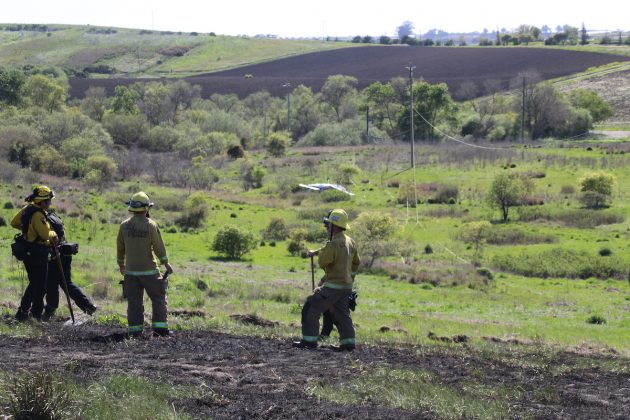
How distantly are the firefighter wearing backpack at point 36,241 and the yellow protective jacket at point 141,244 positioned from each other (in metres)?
1.56

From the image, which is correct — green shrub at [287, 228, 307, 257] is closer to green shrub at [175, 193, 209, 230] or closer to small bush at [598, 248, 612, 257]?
green shrub at [175, 193, 209, 230]

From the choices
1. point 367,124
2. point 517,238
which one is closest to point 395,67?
point 367,124

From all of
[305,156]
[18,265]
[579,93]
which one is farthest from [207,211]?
[579,93]

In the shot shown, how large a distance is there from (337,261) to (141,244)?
8.99ft

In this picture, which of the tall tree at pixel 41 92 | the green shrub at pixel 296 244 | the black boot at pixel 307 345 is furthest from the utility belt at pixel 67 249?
the tall tree at pixel 41 92

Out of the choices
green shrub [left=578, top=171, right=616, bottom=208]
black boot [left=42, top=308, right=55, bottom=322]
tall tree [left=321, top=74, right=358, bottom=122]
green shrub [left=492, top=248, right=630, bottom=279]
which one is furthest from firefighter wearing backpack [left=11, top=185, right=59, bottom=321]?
tall tree [left=321, top=74, right=358, bottom=122]

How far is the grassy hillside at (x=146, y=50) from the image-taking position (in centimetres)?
16862

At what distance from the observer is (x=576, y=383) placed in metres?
10.8


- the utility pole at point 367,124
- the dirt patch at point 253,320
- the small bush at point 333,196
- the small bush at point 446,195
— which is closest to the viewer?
the dirt patch at point 253,320

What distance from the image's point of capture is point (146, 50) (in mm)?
181250

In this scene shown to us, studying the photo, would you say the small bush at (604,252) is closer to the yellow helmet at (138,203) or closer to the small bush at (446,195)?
the small bush at (446,195)

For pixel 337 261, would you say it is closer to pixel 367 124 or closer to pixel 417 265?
pixel 417 265

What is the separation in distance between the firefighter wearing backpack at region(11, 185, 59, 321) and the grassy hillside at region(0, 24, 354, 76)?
5865 inches

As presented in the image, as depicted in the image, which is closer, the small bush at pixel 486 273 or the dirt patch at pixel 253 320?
the dirt patch at pixel 253 320
